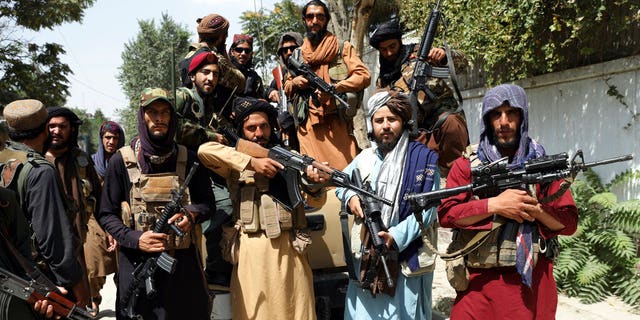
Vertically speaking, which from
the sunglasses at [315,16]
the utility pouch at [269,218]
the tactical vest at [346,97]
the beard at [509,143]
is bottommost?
the utility pouch at [269,218]

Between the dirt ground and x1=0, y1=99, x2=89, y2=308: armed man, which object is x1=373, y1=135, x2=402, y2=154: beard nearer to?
x1=0, y1=99, x2=89, y2=308: armed man

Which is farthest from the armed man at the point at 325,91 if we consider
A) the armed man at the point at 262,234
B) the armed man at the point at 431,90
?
the armed man at the point at 262,234

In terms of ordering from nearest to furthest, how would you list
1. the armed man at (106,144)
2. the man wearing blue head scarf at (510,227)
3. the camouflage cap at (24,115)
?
1. the man wearing blue head scarf at (510,227)
2. the camouflage cap at (24,115)
3. the armed man at (106,144)

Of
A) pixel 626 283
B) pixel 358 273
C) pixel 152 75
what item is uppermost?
pixel 152 75

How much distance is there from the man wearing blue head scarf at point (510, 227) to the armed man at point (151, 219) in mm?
1621

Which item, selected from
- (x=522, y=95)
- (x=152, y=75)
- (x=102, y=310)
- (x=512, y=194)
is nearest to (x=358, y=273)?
(x=512, y=194)

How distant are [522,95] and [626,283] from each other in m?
4.00

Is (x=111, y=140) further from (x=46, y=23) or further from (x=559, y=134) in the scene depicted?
(x=46, y=23)

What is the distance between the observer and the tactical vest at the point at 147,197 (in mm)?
3531

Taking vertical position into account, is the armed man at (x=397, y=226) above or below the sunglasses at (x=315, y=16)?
below

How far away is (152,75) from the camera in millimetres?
46500

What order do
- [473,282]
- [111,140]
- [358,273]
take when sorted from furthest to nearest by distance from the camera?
[111,140]
[358,273]
[473,282]

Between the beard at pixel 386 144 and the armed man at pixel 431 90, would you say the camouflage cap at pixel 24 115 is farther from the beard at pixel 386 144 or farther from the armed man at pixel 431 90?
the armed man at pixel 431 90

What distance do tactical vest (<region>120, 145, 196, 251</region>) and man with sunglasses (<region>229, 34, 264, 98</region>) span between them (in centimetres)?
252
